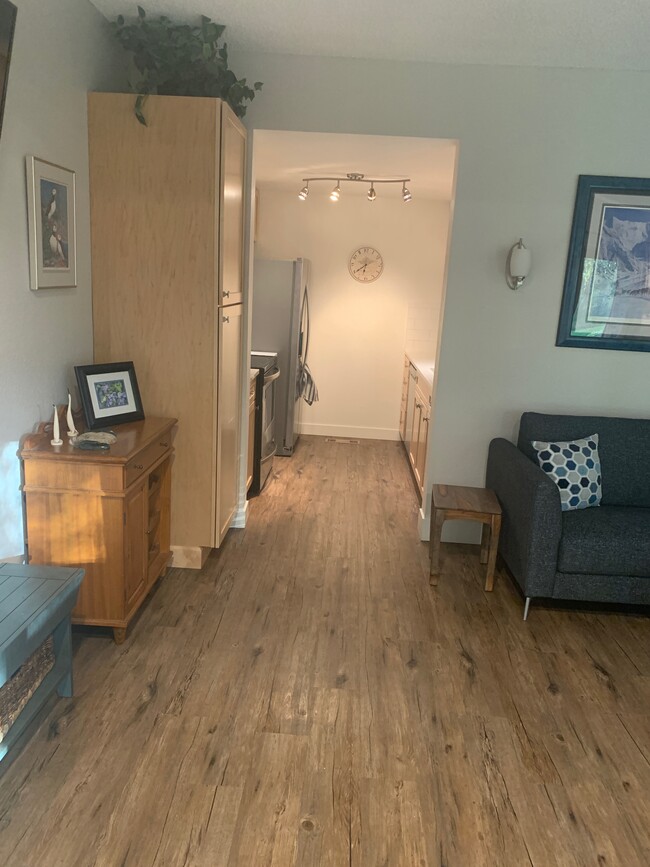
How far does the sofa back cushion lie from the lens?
324cm

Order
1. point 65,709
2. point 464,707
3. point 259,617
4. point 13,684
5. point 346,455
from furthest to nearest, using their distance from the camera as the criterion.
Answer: point 346,455
point 259,617
point 464,707
point 65,709
point 13,684

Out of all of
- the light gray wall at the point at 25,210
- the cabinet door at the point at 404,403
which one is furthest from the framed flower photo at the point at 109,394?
the cabinet door at the point at 404,403

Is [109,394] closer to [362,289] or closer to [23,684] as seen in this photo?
[23,684]

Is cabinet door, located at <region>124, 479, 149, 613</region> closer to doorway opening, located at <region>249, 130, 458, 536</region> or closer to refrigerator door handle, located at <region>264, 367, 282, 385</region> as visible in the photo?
refrigerator door handle, located at <region>264, 367, 282, 385</region>

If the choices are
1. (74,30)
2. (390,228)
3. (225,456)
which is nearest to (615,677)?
(225,456)

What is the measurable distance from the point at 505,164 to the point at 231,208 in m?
1.48

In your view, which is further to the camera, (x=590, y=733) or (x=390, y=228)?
(x=390, y=228)

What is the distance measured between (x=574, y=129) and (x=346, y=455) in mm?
3174

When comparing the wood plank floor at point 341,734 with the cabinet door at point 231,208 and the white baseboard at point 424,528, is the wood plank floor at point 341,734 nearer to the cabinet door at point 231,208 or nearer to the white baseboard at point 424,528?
the white baseboard at point 424,528

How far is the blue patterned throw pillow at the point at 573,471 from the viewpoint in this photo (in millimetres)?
3090

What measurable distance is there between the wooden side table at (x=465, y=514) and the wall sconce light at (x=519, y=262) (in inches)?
46.8

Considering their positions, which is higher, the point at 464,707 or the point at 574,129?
the point at 574,129

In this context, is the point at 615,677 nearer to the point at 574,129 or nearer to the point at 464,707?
the point at 464,707

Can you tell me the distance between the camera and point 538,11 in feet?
8.39
